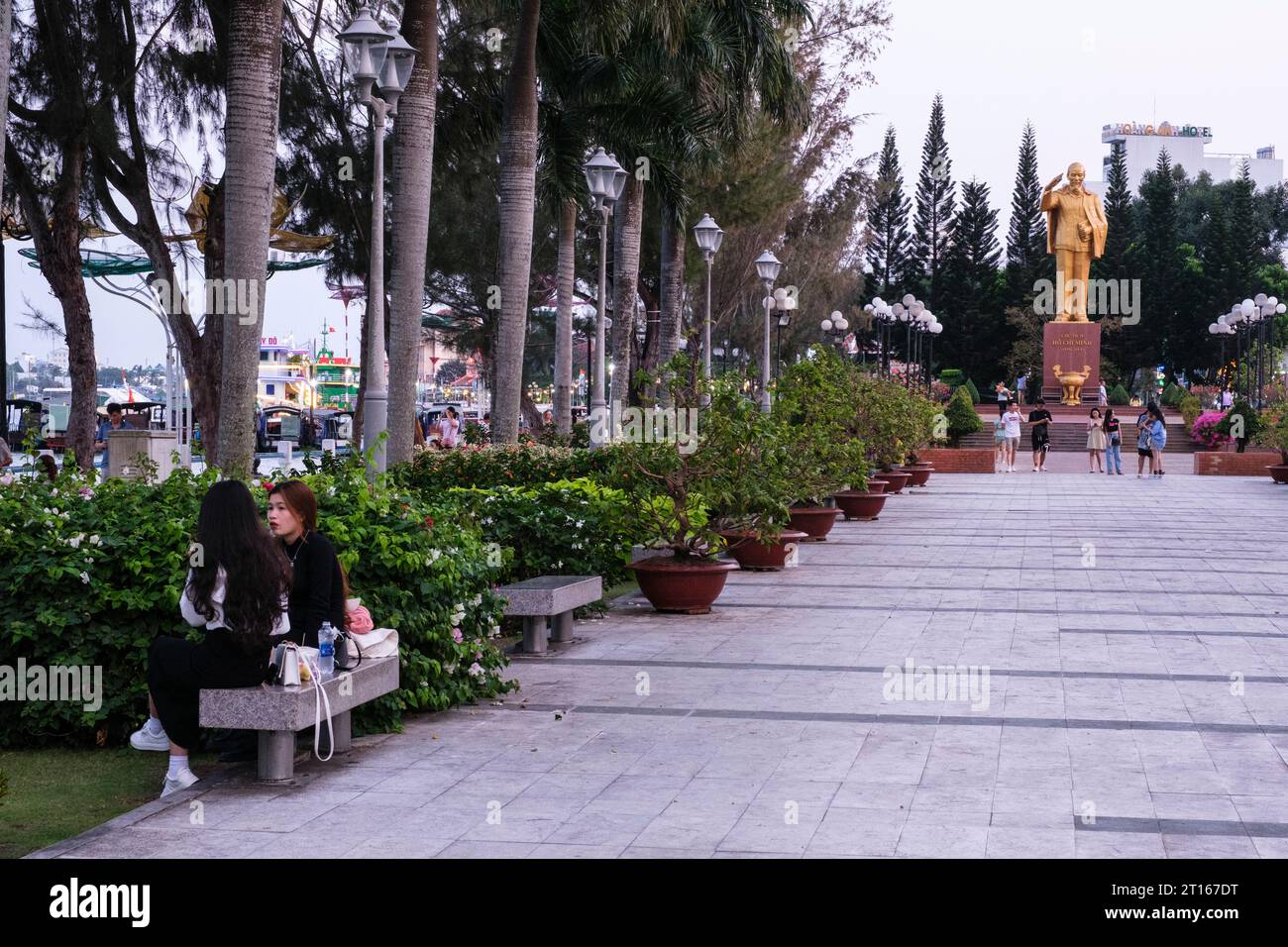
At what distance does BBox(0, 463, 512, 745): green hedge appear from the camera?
6.79 metres

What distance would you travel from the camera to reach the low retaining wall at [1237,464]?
34562mm

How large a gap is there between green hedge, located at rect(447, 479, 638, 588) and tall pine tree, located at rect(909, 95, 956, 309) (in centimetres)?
6714

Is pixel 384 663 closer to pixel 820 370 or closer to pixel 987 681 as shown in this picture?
pixel 987 681

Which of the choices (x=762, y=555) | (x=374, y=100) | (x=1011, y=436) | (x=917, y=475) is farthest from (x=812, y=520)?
(x=1011, y=436)

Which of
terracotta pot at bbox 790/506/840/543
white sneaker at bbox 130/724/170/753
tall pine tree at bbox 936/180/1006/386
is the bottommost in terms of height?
white sneaker at bbox 130/724/170/753

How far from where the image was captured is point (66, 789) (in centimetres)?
623

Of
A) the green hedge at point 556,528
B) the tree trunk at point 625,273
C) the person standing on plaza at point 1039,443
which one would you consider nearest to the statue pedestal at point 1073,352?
the person standing on plaza at point 1039,443

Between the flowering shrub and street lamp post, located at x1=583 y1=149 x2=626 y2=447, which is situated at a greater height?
street lamp post, located at x1=583 y1=149 x2=626 y2=447

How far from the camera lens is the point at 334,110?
21.4 m

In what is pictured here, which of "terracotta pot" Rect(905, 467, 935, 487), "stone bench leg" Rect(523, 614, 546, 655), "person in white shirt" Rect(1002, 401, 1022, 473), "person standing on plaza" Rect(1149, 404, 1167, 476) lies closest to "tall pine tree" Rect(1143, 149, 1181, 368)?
"person in white shirt" Rect(1002, 401, 1022, 473)

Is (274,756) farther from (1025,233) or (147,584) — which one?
(1025,233)

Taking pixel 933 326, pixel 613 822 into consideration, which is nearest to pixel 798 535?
pixel 613 822

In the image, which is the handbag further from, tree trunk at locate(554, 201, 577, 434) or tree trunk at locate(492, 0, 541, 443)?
tree trunk at locate(554, 201, 577, 434)

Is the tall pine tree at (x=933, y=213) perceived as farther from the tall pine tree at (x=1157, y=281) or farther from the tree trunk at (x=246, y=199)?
the tree trunk at (x=246, y=199)
